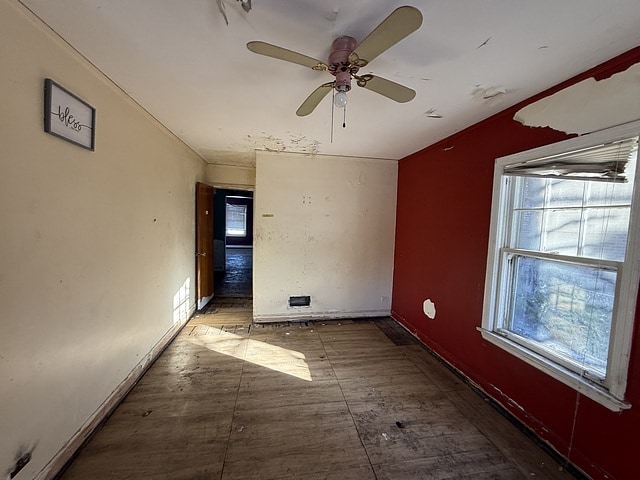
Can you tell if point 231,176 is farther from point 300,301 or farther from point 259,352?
point 259,352

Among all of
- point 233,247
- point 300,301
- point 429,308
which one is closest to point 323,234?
point 300,301

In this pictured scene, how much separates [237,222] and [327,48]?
11.1 meters

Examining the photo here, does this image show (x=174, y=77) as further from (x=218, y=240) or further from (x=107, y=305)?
(x=218, y=240)

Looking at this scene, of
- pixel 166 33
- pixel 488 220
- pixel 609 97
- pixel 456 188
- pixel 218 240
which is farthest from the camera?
pixel 218 240

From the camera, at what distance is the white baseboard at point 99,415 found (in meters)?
1.44

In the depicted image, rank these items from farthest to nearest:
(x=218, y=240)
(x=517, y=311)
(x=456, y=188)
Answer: (x=218, y=240), (x=456, y=188), (x=517, y=311)

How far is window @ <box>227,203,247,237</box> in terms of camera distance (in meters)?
11.8

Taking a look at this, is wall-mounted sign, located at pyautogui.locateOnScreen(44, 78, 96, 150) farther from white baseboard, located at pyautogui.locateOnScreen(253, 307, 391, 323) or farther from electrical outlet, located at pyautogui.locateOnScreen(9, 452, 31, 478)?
white baseboard, located at pyautogui.locateOnScreen(253, 307, 391, 323)

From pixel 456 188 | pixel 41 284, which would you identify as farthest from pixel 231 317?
pixel 456 188

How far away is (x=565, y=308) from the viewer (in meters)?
1.76

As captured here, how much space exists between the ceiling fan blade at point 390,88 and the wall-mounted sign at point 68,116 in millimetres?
1630

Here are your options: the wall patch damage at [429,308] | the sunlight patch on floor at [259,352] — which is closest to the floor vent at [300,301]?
the sunlight patch on floor at [259,352]

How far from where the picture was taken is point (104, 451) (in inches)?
63.8

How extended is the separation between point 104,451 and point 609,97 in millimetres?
Result: 3546
